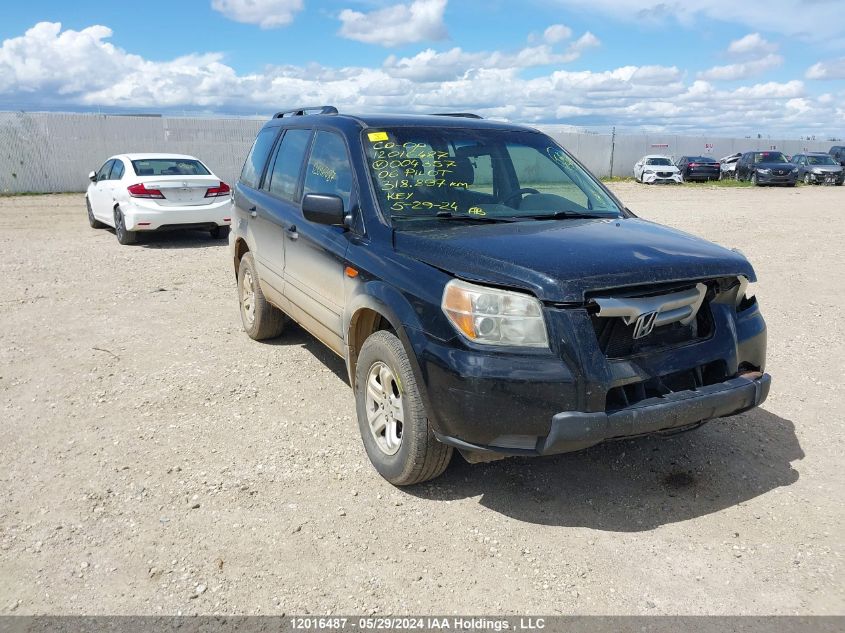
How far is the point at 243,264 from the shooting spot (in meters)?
6.38

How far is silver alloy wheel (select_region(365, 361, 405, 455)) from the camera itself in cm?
369

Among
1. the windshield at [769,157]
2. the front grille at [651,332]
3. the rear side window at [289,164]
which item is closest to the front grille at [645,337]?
the front grille at [651,332]

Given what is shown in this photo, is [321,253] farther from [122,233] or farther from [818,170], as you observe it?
[818,170]

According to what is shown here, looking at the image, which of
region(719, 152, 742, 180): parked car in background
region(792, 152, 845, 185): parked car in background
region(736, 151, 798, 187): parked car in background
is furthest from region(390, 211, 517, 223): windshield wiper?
region(719, 152, 742, 180): parked car in background

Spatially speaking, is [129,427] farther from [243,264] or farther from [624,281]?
[624,281]

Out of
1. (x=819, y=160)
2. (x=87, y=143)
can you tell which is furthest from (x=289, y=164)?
(x=819, y=160)

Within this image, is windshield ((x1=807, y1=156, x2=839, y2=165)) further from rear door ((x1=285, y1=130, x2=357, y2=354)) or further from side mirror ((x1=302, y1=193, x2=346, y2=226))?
side mirror ((x1=302, y1=193, x2=346, y2=226))

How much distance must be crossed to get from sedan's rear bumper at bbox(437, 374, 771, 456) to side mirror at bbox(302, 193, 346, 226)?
1437 millimetres

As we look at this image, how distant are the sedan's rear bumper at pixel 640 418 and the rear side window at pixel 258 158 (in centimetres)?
349

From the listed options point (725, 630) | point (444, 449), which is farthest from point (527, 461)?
point (725, 630)

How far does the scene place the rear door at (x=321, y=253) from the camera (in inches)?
168

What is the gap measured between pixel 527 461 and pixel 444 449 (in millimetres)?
816

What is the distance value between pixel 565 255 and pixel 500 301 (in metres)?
0.41

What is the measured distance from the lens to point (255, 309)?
Result: 619 cm
